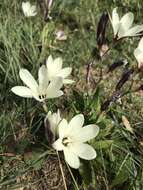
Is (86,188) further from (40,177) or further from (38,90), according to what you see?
(38,90)

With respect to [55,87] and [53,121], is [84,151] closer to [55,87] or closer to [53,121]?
[53,121]

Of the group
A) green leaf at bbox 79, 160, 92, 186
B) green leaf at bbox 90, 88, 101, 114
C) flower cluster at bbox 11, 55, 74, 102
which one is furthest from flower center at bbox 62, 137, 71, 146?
green leaf at bbox 90, 88, 101, 114

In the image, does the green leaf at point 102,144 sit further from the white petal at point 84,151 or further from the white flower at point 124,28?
the white flower at point 124,28

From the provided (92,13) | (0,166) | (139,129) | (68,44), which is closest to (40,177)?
(0,166)

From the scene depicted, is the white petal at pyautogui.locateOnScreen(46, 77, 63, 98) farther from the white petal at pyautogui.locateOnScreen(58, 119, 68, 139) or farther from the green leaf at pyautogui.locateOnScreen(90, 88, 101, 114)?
the green leaf at pyautogui.locateOnScreen(90, 88, 101, 114)

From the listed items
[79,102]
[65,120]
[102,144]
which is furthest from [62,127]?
[79,102]
